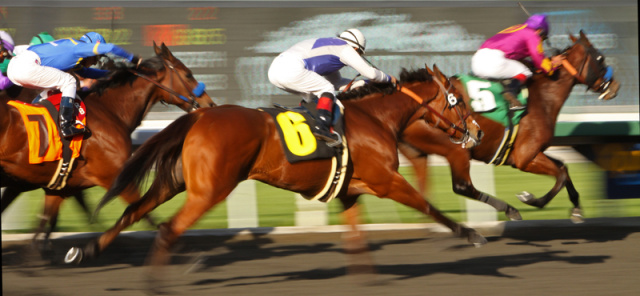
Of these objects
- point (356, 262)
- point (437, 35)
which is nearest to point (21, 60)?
point (356, 262)

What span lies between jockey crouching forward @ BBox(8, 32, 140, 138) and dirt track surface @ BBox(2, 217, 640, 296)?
3.30 ft

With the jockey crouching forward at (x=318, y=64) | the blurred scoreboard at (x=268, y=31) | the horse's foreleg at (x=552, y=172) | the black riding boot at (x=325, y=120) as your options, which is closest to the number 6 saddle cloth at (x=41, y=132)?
the jockey crouching forward at (x=318, y=64)

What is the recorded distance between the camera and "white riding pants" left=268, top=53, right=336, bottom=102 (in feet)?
16.7

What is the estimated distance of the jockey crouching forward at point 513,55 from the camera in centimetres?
667

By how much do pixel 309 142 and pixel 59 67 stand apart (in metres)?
2.03

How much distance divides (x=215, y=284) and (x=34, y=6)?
152 inches

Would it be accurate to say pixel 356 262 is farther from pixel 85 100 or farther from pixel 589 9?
pixel 589 9

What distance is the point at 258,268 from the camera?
5.55 metres

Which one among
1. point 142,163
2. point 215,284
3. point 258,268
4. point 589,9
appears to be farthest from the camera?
point 589,9

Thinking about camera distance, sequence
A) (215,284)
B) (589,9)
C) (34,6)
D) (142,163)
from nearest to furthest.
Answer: (142,163) < (215,284) < (34,6) < (589,9)

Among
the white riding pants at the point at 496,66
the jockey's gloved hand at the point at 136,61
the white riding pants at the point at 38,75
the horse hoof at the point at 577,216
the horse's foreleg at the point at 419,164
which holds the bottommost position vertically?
the horse hoof at the point at 577,216

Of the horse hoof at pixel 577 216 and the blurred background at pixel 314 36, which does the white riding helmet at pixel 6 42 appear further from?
the horse hoof at pixel 577 216

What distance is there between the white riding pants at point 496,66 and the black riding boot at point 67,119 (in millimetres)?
3153

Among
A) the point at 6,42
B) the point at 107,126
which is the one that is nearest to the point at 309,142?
the point at 107,126
